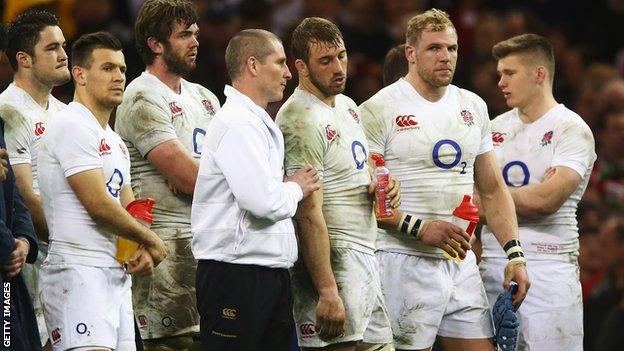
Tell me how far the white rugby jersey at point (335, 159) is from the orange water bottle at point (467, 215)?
62 cm

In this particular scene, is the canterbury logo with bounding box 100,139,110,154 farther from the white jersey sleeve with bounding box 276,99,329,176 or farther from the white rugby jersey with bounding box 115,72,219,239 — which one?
the white jersey sleeve with bounding box 276,99,329,176

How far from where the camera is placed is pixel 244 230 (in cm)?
707

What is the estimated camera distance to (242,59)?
290 inches

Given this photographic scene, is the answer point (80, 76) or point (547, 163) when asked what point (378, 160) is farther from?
point (80, 76)

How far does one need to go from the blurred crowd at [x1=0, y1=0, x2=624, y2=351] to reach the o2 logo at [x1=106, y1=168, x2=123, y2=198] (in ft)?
14.7

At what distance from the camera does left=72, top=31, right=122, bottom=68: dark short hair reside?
7.65 meters

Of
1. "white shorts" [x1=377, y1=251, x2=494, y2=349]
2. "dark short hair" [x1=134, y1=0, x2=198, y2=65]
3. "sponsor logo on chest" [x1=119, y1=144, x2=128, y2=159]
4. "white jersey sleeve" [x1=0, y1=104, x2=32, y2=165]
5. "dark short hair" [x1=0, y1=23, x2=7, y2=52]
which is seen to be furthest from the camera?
"dark short hair" [x1=134, y1=0, x2=198, y2=65]

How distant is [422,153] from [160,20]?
1.75 metres

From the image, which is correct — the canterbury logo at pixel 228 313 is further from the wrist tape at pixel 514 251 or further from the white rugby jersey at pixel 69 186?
the wrist tape at pixel 514 251

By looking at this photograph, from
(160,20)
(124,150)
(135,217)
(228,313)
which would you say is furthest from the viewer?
(160,20)

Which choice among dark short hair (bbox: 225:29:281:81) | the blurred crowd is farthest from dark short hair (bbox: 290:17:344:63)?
the blurred crowd

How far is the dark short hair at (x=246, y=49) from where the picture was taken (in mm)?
7355

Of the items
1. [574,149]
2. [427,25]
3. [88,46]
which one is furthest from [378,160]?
[88,46]

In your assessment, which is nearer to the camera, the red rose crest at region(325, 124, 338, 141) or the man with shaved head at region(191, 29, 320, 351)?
the man with shaved head at region(191, 29, 320, 351)
